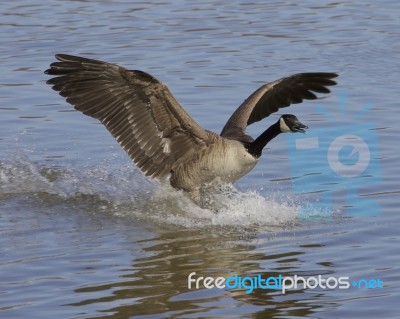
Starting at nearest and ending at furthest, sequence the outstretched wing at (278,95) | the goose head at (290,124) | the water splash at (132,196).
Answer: the water splash at (132,196) < the goose head at (290,124) < the outstretched wing at (278,95)

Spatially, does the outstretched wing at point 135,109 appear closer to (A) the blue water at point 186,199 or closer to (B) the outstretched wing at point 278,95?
(A) the blue water at point 186,199

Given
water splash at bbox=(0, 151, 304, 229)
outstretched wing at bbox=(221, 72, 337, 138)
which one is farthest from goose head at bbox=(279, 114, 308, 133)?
water splash at bbox=(0, 151, 304, 229)

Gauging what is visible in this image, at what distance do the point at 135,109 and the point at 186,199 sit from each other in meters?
1.19

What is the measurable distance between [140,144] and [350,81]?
4.76m

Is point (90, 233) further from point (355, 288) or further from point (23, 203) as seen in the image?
point (355, 288)

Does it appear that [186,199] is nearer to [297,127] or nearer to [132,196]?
[132,196]

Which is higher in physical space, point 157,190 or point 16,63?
point 16,63

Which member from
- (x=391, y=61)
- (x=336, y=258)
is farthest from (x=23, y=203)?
(x=391, y=61)

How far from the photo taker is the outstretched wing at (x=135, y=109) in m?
9.44

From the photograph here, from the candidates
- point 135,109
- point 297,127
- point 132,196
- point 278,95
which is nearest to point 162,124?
point 135,109

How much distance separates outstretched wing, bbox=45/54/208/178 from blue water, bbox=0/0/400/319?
0.53 meters

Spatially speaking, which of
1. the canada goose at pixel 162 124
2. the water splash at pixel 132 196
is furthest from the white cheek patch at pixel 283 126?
the water splash at pixel 132 196

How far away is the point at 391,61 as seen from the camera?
47.7ft

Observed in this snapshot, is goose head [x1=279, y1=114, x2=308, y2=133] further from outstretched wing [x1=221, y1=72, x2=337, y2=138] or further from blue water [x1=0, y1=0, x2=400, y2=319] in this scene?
blue water [x1=0, y1=0, x2=400, y2=319]
